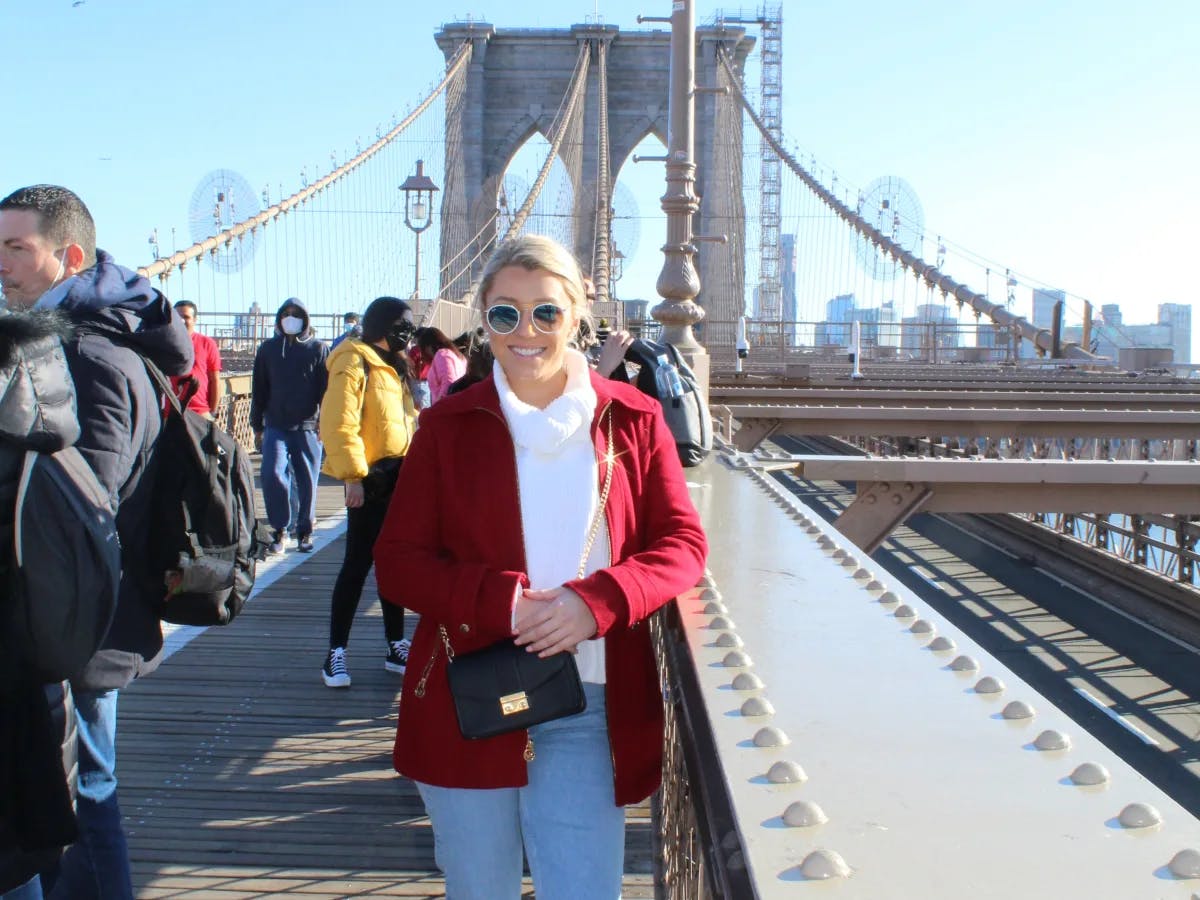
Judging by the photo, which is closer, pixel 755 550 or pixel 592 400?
pixel 592 400

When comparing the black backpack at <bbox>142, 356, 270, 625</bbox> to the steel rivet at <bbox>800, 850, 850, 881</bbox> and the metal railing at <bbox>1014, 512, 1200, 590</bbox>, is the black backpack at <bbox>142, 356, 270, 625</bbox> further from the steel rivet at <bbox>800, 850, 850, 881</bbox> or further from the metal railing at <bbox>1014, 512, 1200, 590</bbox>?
the metal railing at <bbox>1014, 512, 1200, 590</bbox>

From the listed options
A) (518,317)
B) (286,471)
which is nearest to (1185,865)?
(518,317)

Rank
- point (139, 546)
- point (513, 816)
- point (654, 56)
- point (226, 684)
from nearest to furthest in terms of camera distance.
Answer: point (513, 816), point (139, 546), point (226, 684), point (654, 56)

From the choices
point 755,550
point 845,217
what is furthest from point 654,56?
point 755,550

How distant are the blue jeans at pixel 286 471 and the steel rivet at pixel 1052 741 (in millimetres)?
6018

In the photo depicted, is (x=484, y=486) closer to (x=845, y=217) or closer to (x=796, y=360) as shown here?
(x=796, y=360)

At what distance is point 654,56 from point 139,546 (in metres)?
40.0

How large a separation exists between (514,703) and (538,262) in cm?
68

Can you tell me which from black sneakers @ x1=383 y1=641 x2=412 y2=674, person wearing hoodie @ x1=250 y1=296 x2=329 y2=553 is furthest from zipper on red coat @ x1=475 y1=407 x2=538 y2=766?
person wearing hoodie @ x1=250 y1=296 x2=329 y2=553

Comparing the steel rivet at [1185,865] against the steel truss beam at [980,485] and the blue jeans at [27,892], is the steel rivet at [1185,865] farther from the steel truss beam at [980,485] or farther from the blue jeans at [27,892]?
the steel truss beam at [980,485]

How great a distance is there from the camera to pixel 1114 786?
121 centimetres

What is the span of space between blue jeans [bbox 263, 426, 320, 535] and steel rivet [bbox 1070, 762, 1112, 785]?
20.1ft

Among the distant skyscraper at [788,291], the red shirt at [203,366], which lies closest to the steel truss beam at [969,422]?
the red shirt at [203,366]

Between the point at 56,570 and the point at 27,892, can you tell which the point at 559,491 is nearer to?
the point at 56,570
